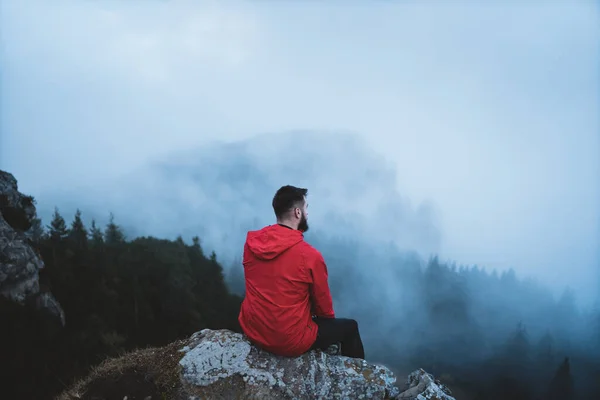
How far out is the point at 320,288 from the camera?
16.1 feet

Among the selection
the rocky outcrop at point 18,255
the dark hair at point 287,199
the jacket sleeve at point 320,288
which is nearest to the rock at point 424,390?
the jacket sleeve at point 320,288

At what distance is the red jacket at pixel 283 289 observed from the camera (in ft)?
15.8

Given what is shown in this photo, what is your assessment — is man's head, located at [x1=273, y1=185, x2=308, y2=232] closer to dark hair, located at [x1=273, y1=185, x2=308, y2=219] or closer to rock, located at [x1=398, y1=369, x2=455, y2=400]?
dark hair, located at [x1=273, y1=185, x2=308, y2=219]

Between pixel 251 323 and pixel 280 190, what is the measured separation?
194 cm

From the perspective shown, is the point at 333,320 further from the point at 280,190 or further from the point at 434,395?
the point at 280,190

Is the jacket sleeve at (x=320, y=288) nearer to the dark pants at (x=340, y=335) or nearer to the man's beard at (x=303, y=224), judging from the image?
the dark pants at (x=340, y=335)

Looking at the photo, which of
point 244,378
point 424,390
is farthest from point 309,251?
point 424,390

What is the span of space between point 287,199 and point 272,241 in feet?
2.15

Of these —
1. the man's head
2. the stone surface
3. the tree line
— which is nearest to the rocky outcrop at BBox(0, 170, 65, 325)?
the tree line

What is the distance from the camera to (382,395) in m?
5.04

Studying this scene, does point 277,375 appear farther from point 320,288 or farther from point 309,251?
point 309,251

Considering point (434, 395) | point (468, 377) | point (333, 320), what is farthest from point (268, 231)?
point (468, 377)

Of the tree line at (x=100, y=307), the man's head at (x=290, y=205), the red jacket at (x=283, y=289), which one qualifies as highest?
the man's head at (x=290, y=205)

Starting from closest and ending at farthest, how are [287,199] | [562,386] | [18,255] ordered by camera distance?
[287,199] < [18,255] < [562,386]
